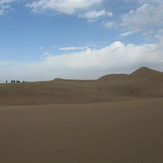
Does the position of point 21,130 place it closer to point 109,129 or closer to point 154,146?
point 109,129

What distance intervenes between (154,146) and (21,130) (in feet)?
7.79

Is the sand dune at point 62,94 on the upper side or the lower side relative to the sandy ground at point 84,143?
upper

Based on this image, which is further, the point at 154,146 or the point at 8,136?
the point at 8,136

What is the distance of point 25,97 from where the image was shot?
15.3 metres

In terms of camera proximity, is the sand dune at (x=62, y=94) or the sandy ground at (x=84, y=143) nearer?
the sandy ground at (x=84, y=143)

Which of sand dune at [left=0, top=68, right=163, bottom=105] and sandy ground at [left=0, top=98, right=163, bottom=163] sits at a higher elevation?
sand dune at [left=0, top=68, right=163, bottom=105]

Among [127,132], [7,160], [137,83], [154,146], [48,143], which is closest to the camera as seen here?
[7,160]

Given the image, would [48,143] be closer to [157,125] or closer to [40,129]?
[40,129]

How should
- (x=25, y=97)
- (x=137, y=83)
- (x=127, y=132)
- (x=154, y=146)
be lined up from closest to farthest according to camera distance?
(x=154, y=146) → (x=127, y=132) → (x=25, y=97) → (x=137, y=83)

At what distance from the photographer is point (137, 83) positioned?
79.5 feet

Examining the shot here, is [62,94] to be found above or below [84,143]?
above

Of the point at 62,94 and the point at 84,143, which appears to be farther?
the point at 62,94

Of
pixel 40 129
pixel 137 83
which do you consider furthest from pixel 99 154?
pixel 137 83

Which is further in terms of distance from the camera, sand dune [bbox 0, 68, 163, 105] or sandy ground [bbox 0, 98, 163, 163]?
sand dune [bbox 0, 68, 163, 105]
